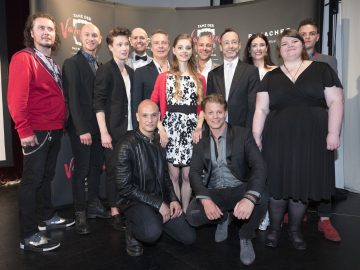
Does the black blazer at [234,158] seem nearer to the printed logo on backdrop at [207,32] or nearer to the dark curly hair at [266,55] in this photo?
the dark curly hair at [266,55]

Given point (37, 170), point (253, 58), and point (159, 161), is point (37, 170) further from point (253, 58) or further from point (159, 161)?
point (253, 58)

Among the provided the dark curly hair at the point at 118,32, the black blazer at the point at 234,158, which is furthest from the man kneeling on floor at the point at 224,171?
the dark curly hair at the point at 118,32

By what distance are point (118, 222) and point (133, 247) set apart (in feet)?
2.02

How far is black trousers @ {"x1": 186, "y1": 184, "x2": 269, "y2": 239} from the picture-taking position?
224 centimetres

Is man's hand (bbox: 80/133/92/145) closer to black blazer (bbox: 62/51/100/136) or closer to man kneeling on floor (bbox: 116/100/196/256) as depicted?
black blazer (bbox: 62/51/100/136)

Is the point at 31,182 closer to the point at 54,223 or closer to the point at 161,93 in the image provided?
the point at 54,223

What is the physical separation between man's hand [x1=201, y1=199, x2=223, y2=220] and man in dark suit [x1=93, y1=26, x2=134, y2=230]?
103 centimetres

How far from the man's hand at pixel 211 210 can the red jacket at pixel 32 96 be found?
1.45 meters

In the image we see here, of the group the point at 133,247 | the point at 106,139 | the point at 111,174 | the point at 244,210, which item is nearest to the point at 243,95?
the point at 244,210

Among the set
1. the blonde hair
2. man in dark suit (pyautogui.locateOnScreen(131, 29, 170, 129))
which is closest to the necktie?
the blonde hair

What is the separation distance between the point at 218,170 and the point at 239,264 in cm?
72

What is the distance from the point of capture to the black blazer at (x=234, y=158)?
229 cm

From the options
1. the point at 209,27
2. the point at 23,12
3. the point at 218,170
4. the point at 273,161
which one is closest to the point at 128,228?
the point at 218,170

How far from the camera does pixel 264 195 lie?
226 cm
